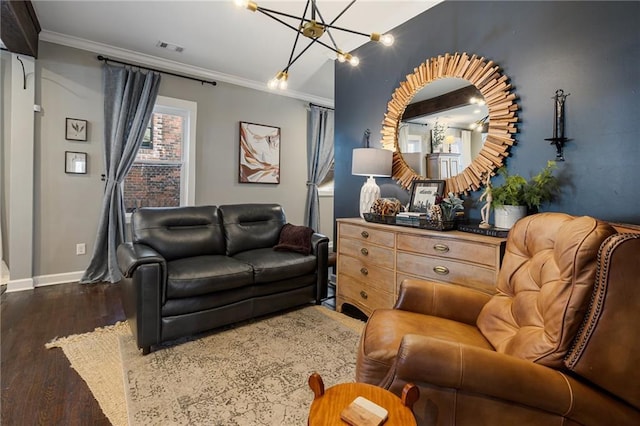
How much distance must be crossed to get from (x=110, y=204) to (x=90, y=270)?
791 millimetres

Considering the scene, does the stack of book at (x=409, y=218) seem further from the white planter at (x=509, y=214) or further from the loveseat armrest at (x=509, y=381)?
the loveseat armrest at (x=509, y=381)

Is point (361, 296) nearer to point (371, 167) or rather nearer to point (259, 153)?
point (371, 167)

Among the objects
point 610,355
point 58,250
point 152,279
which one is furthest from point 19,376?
point 610,355

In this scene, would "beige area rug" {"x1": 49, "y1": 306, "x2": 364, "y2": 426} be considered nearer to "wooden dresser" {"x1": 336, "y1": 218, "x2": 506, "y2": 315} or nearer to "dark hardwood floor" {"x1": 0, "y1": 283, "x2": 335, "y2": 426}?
"dark hardwood floor" {"x1": 0, "y1": 283, "x2": 335, "y2": 426}

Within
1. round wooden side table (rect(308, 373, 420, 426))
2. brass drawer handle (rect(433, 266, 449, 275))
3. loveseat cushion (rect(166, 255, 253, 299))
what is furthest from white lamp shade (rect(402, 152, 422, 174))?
round wooden side table (rect(308, 373, 420, 426))

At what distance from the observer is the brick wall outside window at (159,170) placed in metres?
4.04

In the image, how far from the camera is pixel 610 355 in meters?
0.97

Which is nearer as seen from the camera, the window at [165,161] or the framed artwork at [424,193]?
the framed artwork at [424,193]

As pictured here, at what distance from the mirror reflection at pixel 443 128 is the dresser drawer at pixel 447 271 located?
826mm

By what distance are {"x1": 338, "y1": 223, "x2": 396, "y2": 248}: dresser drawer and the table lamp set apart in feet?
0.69

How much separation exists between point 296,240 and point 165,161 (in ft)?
7.87

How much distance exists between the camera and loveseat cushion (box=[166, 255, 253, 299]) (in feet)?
7.24

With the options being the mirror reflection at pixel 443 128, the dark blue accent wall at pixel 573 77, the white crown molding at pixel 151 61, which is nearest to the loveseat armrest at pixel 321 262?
the mirror reflection at pixel 443 128

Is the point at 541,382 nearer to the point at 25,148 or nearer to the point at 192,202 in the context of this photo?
the point at 192,202
